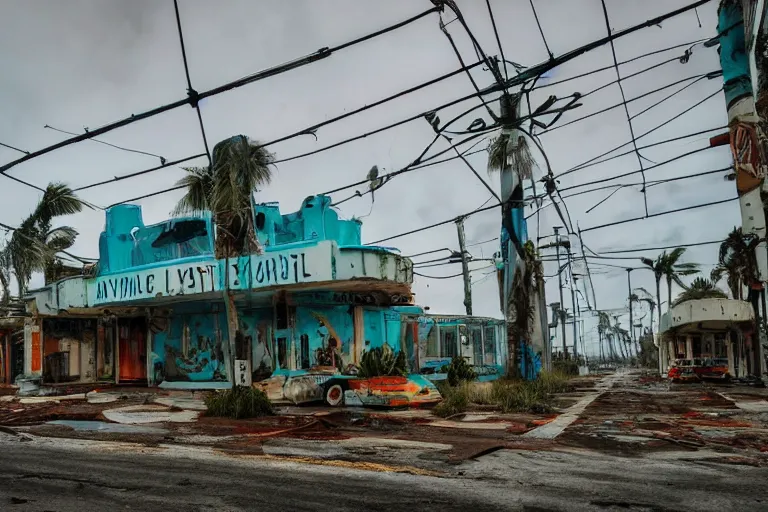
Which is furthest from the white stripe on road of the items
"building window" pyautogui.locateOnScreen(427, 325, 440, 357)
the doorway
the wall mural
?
the doorway

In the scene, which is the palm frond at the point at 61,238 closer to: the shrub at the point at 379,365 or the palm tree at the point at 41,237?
the palm tree at the point at 41,237

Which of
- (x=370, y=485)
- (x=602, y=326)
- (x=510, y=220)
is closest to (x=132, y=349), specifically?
(x=510, y=220)

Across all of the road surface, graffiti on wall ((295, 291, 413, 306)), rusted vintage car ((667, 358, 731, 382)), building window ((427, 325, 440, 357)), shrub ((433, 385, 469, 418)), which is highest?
graffiti on wall ((295, 291, 413, 306))

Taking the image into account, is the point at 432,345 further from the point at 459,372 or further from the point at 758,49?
the point at 758,49

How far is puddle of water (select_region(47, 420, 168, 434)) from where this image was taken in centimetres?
1267

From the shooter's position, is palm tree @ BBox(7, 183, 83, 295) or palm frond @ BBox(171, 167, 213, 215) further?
palm tree @ BBox(7, 183, 83, 295)

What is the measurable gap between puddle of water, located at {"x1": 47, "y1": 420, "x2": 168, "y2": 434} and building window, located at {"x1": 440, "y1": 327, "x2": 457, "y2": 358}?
21620 mm

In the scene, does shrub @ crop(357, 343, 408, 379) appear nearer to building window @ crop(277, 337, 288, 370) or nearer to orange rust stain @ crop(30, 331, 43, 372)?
building window @ crop(277, 337, 288, 370)

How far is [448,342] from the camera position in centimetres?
3447

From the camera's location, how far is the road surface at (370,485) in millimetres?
6184

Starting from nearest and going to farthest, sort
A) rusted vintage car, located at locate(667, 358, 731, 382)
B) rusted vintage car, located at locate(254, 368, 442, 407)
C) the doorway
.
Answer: rusted vintage car, located at locate(254, 368, 442, 407) → the doorway → rusted vintage car, located at locate(667, 358, 731, 382)

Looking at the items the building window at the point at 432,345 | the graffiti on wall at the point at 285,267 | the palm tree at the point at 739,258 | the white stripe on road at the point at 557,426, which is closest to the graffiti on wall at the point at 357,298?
the graffiti on wall at the point at 285,267

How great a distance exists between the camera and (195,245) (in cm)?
2345

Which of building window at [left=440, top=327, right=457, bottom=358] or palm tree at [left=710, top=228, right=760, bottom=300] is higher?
palm tree at [left=710, top=228, right=760, bottom=300]
